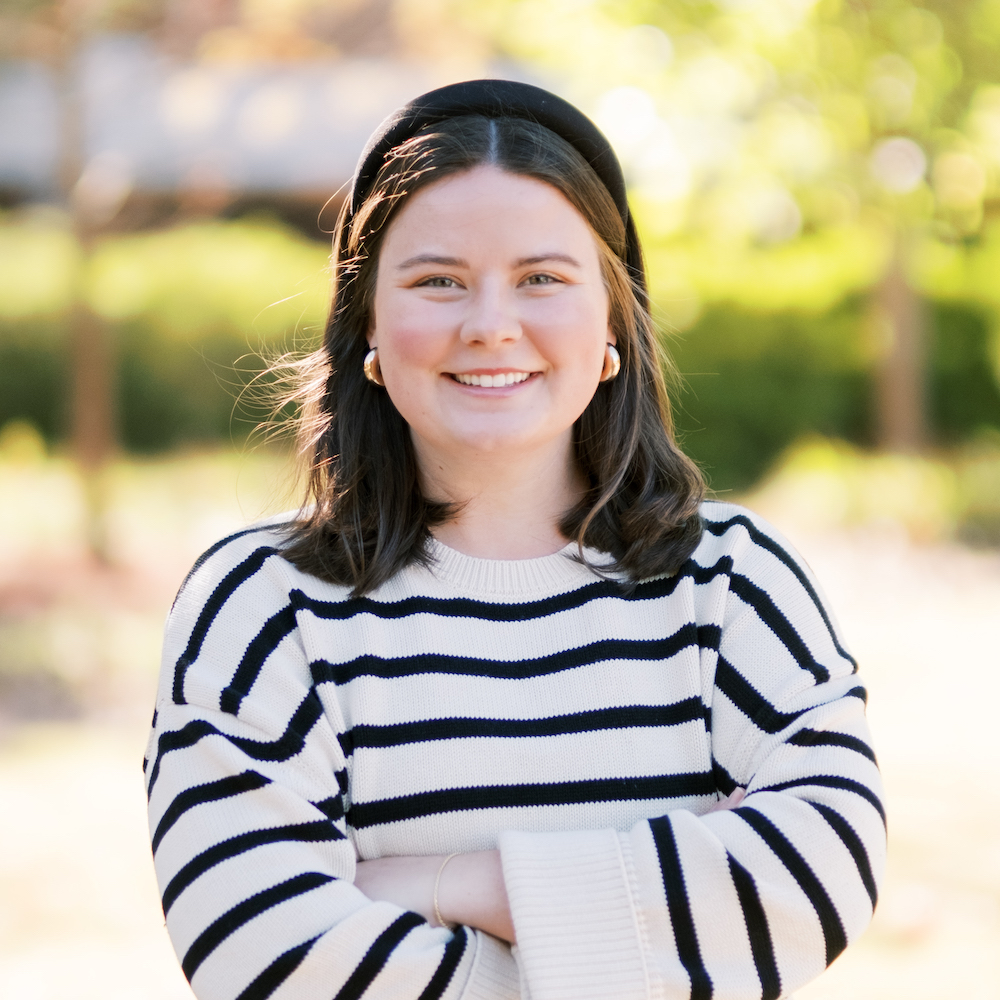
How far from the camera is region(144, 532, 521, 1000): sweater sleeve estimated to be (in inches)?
62.2

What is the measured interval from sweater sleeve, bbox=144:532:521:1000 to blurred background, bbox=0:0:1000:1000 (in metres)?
0.43

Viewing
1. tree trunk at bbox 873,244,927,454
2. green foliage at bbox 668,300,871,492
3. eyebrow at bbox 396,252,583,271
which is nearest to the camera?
eyebrow at bbox 396,252,583,271

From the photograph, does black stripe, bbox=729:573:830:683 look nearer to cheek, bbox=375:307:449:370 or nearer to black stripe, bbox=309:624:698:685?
black stripe, bbox=309:624:698:685

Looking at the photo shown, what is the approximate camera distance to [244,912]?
1599 millimetres

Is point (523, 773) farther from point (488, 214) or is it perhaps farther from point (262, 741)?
point (488, 214)

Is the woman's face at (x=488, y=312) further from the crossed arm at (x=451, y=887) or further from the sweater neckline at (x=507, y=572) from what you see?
the crossed arm at (x=451, y=887)

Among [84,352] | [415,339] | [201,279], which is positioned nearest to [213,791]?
[415,339]

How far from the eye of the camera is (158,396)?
1132cm

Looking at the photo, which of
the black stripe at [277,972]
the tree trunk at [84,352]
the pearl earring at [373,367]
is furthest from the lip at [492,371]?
the tree trunk at [84,352]

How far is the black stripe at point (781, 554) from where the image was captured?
1.92 meters

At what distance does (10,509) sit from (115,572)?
208 centimetres

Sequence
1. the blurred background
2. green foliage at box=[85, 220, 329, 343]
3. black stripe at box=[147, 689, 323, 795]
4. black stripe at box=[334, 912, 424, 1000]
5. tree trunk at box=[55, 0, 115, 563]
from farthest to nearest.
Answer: green foliage at box=[85, 220, 329, 343], tree trunk at box=[55, 0, 115, 563], the blurred background, black stripe at box=[147, 689, 323, 795], black stripe at box=[334, 912, 424, 1000]

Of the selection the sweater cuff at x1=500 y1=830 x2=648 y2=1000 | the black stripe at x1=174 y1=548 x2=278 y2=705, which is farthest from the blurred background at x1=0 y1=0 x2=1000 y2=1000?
the sweater cuff at x1=500 y1=830 x2=648 y2=1000

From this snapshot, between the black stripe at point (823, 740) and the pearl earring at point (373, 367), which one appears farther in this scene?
the pearl earring at point (373, 367)
